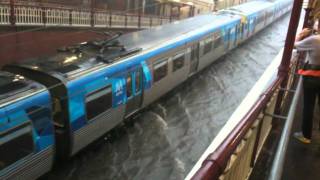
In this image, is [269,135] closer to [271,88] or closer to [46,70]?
[271,88]

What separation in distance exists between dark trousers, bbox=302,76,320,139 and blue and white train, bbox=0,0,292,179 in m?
4.39

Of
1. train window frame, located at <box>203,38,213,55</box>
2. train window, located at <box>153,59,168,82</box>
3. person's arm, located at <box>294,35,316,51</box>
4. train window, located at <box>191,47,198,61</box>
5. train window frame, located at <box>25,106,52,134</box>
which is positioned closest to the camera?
person's arm, located at <box>294,35,316,51</box>

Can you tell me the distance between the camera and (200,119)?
13039 mm

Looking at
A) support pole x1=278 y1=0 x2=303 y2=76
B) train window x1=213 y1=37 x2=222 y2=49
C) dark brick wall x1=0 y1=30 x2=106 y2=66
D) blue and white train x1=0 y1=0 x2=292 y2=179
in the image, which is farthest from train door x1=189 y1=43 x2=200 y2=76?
support pole x1=278 y1=0 x2=303 y2=76

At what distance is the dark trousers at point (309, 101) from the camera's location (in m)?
5.91

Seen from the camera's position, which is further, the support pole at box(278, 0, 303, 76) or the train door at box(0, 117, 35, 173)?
the train door at box(0, 117, 35, 173)

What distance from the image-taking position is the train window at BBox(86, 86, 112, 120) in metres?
8.59

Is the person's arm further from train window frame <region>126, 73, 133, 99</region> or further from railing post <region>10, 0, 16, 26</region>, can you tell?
railing post <region>10, 0, 16, 26</region>

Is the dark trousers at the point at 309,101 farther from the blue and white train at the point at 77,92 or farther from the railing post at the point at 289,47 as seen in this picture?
the blue and white train at the point at 77,92

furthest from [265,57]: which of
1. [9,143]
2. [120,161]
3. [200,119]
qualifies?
[9,143]

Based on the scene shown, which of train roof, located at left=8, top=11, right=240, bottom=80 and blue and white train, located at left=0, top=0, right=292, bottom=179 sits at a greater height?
train roof, located at left=8, top=11, right=240, bottom=80

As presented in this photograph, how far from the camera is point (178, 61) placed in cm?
1345

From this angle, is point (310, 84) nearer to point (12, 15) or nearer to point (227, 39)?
point (12, 15)

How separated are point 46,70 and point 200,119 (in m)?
6.25
